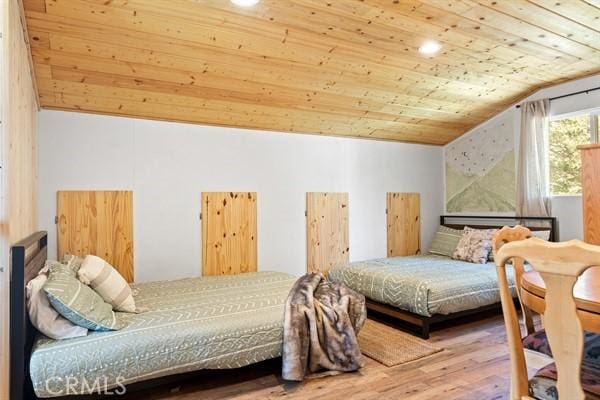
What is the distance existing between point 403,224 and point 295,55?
3108 mm

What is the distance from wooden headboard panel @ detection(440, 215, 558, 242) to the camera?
428cm

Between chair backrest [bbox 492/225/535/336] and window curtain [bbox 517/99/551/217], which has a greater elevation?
window curtain [bbox 517/99/551/217]

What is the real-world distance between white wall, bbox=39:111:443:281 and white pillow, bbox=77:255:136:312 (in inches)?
40.5

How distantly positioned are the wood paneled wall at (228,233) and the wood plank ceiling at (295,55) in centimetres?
83

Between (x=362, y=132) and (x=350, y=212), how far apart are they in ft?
3.37

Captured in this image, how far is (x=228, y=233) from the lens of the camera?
406 centimetres

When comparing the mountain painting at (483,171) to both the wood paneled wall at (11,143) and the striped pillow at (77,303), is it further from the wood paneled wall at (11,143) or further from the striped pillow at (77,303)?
the wood paneled wall at (11,143)

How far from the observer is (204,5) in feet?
7.82

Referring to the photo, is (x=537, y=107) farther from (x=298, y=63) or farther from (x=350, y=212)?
(x=298, y=63)

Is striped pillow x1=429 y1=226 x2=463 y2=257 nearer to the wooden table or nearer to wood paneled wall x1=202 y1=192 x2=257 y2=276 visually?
wood paneled wall x1=202 y1=192 x2=257 y2=276

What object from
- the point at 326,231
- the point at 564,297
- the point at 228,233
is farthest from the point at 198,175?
the point at 564,297

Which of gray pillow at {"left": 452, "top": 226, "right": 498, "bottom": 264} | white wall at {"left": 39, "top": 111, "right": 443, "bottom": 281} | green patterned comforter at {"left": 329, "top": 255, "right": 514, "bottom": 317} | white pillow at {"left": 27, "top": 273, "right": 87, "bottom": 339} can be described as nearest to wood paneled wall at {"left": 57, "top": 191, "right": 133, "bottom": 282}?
white wall at {"left": 39, "top": 111, "right": 443, "bottom": 281}

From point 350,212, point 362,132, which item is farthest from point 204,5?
point 350,212

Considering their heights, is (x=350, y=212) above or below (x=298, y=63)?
below
